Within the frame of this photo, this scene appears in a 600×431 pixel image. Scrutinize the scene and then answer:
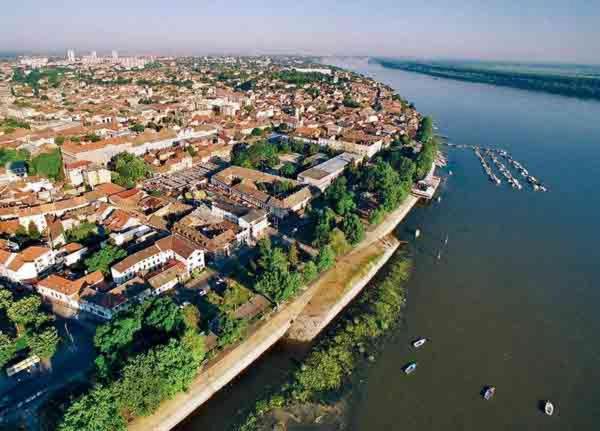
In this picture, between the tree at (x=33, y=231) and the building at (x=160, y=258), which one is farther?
the tree at (x=33, y=231)

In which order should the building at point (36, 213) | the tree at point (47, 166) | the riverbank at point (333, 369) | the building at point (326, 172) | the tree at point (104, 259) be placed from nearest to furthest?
the riverbank at point (333, 369) < the tree at point (104, 259) < the building at point (36, 213) < the tree at point (47, 166) < the building at point (326, 172)

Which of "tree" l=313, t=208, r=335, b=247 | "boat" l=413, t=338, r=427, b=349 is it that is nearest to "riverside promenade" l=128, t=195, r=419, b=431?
"tree" l=313, t=208, r=335, b=247

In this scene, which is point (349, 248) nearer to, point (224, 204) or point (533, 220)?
point (224, 204)

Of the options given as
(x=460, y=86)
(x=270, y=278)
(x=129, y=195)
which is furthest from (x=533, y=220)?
(x=460, y=86)

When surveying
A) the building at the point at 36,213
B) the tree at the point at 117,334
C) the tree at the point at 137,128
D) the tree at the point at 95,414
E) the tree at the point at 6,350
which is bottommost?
the tree at the point at 6,350

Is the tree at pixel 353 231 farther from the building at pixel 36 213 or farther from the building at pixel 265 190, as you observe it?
the building at pixel 36 213

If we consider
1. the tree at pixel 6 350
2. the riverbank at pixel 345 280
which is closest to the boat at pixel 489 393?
the riverbank at pixel 345 280

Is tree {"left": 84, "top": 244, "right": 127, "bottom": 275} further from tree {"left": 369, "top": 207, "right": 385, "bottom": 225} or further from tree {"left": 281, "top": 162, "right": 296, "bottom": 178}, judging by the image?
tree {"left": 281, "top": 162, "right": 296, "bottom": 178}
